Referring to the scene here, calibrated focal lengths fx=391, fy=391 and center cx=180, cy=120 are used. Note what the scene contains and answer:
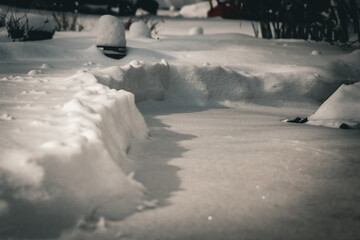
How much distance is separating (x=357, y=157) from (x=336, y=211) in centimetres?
66

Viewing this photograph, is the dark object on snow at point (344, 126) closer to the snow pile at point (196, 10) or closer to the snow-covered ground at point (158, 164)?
the snow-covered ground at point (158, 164)

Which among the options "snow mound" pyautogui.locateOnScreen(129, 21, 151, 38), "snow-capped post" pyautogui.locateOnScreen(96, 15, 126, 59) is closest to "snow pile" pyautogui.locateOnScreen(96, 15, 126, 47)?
"snow-capped post" pyautogui.locateOnScreen(96, 15, 126, 59)

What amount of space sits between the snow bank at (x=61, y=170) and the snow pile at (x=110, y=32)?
2760 millimetres

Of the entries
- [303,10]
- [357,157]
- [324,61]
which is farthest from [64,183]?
[303,10]

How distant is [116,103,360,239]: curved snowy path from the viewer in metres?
1.18

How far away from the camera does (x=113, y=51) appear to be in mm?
4457

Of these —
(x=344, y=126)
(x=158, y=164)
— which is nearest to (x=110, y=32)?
(x=344, y=126)

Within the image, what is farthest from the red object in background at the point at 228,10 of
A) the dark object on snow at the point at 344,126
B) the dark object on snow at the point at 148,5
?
the dark object on snow at the point at 344,126

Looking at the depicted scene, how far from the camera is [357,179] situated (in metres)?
1.61

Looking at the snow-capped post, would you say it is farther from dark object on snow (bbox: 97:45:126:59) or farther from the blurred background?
the blurred background

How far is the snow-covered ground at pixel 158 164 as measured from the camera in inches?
45.5

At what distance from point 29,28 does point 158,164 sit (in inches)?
173

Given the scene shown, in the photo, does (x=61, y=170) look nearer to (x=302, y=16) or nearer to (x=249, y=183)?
(x=249, y=183)

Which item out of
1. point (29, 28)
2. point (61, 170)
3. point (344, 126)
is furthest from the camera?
point (29, 28)
